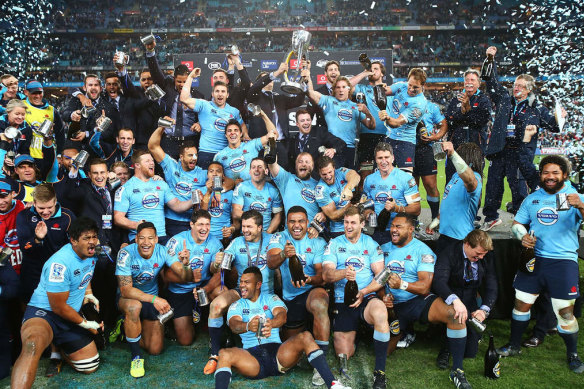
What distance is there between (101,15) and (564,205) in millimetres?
38077

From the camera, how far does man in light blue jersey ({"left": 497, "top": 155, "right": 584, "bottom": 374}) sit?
464cm

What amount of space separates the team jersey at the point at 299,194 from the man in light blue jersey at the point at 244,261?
29.7 inches

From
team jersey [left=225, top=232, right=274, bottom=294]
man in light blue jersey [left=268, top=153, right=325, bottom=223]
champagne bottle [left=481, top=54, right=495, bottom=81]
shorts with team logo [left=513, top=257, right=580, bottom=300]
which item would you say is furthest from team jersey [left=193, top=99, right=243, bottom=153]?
shorts with team logo [left=513, top=257, right=580, bottom=300]

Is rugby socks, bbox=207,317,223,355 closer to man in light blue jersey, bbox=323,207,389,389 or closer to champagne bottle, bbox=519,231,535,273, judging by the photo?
man in light blue jersey, bbox=323,207,389,389

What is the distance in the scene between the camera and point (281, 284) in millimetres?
5168

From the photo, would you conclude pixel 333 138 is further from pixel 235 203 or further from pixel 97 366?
pixel 97 366

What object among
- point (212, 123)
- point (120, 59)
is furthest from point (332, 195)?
point (120, 59)

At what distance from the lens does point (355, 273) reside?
184 inches

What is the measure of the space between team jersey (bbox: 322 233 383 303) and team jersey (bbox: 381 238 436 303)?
161mm

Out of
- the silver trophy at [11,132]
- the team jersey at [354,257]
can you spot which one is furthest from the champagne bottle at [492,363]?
the silver trophy at [11,132]

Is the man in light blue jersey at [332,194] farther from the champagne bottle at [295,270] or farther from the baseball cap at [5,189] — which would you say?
the baseball cap at [5,189]

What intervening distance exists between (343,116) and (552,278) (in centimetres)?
345

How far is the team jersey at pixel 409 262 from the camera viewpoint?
4855 mm

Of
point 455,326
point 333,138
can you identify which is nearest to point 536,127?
point 333,138
